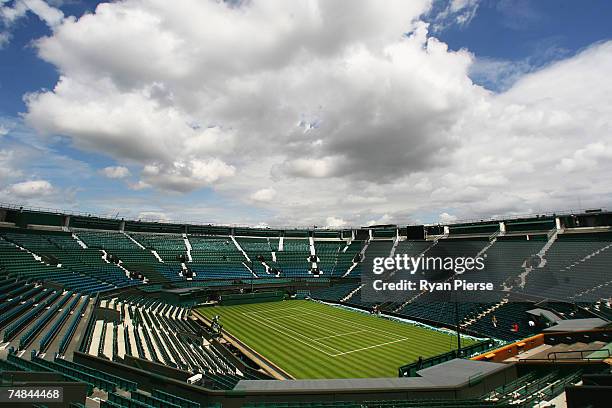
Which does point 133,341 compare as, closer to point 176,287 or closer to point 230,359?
point 230,359

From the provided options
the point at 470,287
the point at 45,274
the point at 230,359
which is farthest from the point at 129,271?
the point at 470,287

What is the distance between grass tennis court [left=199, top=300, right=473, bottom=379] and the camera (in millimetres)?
28781

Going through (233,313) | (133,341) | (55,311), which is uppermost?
(55,311)

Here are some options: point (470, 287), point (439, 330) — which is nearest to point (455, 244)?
point (470, 287)

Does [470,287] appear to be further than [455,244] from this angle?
No

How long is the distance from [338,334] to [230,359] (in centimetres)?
1384

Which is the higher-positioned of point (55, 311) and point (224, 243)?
point (224, 243)

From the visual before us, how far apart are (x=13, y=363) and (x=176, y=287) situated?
45.8 m

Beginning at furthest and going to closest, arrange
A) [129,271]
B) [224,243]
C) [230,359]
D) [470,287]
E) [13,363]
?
[224,243] → [129,271] → [470,287] → [230,359] → [13,363]

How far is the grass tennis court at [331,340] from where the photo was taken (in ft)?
94.4

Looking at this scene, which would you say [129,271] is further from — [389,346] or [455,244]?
[455,244]

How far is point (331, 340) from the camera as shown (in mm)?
36625

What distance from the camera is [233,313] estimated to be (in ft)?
167

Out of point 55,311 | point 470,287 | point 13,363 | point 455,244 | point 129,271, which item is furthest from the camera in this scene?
point 455,244
